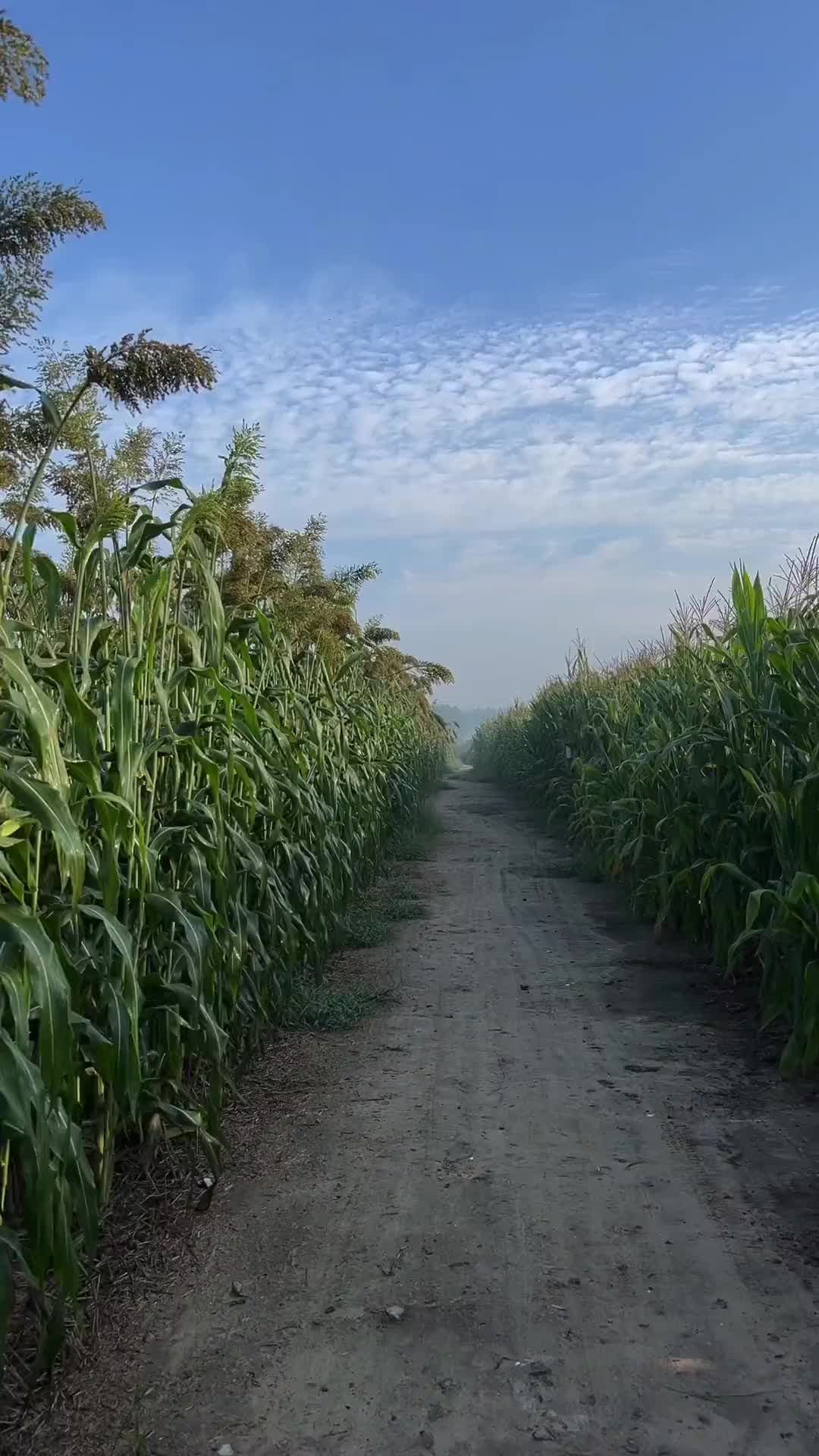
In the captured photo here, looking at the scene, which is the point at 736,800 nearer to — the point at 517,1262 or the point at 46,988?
the point at 517,1262

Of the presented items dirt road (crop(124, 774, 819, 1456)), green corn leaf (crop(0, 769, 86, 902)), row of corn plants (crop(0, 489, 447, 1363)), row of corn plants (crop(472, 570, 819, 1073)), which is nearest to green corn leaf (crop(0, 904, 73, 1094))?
row of corn plants (crop(0, 489, 447, 1363))

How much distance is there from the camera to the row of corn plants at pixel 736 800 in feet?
13.7

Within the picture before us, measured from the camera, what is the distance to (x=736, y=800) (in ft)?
18.3

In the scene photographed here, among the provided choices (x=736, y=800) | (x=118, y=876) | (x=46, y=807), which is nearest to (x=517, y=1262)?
(x=118, y=876)

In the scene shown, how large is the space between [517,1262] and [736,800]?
3.33m

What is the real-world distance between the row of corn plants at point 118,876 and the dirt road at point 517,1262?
0.43m

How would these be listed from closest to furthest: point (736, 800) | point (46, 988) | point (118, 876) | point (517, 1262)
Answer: point (46, 988)
point (118, 876)
point (517, 1262)
point (736, 800)

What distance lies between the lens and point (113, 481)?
276 inches

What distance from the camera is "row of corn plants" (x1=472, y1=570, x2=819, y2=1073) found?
164 inches

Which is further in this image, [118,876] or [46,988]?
[118,876]

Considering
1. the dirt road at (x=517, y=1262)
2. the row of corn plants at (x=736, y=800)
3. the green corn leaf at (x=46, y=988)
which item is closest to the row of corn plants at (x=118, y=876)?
the green corn leaf at (x=46, y=988)

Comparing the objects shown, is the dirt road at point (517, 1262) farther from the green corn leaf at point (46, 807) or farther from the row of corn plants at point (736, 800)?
the green corn leaf at point (46, 807)

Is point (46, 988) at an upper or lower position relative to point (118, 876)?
lower

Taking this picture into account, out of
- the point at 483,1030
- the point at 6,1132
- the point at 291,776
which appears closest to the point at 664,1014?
the point at 483,1030
